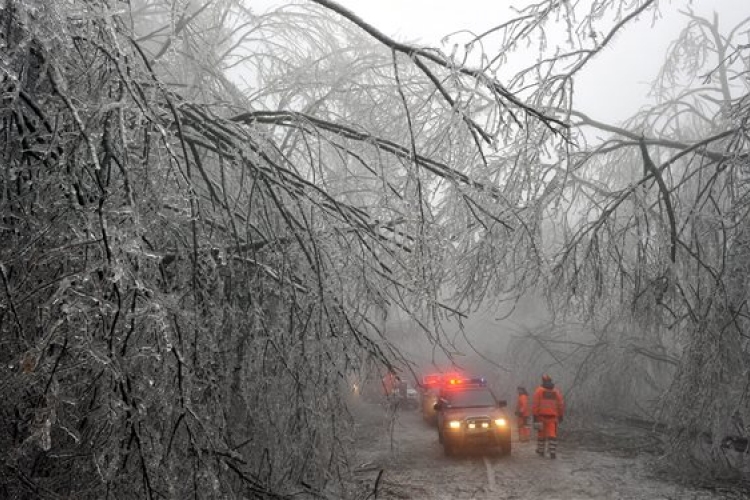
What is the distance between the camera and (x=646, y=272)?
5145 mm

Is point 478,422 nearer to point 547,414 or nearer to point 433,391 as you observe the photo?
point 547,414

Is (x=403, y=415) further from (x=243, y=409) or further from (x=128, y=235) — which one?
(x=128, y=235)

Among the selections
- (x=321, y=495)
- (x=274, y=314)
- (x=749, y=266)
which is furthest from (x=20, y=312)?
(x=749, y=266)

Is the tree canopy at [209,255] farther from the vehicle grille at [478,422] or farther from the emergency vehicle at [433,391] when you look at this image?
the emergency vehicle at [433,391]

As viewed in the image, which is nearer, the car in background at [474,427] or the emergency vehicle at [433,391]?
the car in background at [474,427]

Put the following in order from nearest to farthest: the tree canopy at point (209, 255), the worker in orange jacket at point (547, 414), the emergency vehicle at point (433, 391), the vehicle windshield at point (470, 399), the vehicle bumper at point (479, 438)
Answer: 1. the tree canopy at point (209, 255)
2. the worker in orange jacket at point (547, 414)
3. the vehicle bumper at point (479, 438)
4. the vehicle windshield at point (470, 399)
5. the emergency vehicle at point (433, 391)

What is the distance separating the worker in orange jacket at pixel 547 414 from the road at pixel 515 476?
0.34 metres

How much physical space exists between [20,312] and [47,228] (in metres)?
0.52

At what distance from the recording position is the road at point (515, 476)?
8406mm

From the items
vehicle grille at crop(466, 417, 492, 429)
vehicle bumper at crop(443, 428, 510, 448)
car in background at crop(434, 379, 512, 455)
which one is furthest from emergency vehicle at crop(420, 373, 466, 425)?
vehicle bumper at crop(443, 428, 510, 448)

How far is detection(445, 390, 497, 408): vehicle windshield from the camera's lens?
12148 mm

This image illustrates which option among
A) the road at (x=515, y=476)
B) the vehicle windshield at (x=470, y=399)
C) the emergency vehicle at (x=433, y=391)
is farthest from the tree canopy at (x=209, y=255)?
the emergency vehicle at (x=433, y=391)

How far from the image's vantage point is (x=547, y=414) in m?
10.8

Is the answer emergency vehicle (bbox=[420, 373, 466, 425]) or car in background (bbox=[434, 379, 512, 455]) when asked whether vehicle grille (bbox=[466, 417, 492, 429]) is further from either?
emergency vehicle (bbox=[420, 373, 466, 425])
